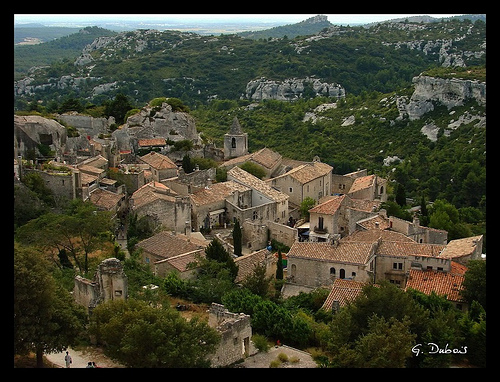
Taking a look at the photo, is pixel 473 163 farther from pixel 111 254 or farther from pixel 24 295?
pixel 24 295

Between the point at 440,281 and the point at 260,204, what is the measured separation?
1401 centimetres

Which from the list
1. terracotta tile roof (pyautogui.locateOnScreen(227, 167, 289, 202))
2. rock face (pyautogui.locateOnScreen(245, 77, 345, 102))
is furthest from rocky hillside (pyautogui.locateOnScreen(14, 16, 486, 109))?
terracotta tile roof (pyautogui.locateOnScreen(227, 167, 289, 202))

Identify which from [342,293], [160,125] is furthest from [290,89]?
[342,293]

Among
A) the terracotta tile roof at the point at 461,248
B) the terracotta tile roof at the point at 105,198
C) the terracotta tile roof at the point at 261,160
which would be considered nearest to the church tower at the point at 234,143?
the terracotta tile roof at the point at 261,160

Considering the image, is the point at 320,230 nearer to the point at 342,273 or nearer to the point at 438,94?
the point at 342,273

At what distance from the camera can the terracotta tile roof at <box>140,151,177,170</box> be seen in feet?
131

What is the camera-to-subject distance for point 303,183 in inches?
1580

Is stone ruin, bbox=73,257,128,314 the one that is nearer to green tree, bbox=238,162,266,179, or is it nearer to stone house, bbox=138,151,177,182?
stone house, bbox=138,151,177,182

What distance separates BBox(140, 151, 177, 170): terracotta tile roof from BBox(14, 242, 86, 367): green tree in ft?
75.0

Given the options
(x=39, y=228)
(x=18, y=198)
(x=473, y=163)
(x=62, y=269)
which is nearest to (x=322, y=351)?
(x=62, y=269)

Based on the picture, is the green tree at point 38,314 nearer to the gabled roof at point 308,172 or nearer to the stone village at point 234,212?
the stone village at point 234,212

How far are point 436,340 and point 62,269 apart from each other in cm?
1447

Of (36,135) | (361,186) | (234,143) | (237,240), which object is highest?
(36,135)

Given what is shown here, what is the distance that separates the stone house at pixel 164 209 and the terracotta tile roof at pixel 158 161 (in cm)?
568
